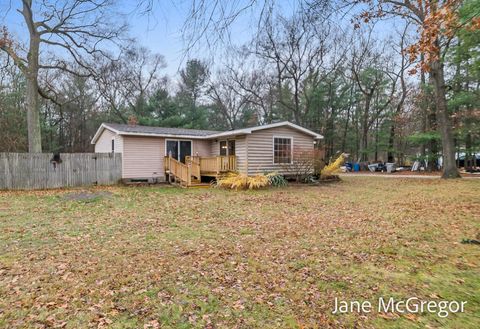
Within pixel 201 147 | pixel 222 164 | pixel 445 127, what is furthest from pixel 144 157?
pixel 445 127

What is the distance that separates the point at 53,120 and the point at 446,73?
104ft

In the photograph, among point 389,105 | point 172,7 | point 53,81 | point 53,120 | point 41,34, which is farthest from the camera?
point 389,105

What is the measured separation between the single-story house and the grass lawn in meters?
6.12

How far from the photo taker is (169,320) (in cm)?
249

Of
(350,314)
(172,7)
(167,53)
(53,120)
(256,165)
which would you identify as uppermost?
(53,120)

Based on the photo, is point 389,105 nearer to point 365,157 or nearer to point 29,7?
point 365,157

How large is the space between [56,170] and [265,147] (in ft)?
31.4

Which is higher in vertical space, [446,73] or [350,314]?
[446,73]

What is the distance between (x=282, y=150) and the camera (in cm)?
1409

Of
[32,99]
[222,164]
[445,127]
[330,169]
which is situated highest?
[32,99]

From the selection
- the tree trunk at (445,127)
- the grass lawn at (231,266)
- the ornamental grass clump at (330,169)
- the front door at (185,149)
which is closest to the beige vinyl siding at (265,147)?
the ornamental grass clump at (330,169)

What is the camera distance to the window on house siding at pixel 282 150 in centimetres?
1386

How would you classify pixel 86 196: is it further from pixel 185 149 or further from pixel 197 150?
pixel 197 150

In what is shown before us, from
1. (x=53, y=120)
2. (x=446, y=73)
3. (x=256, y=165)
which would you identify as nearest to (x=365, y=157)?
(x=446, y=73)
